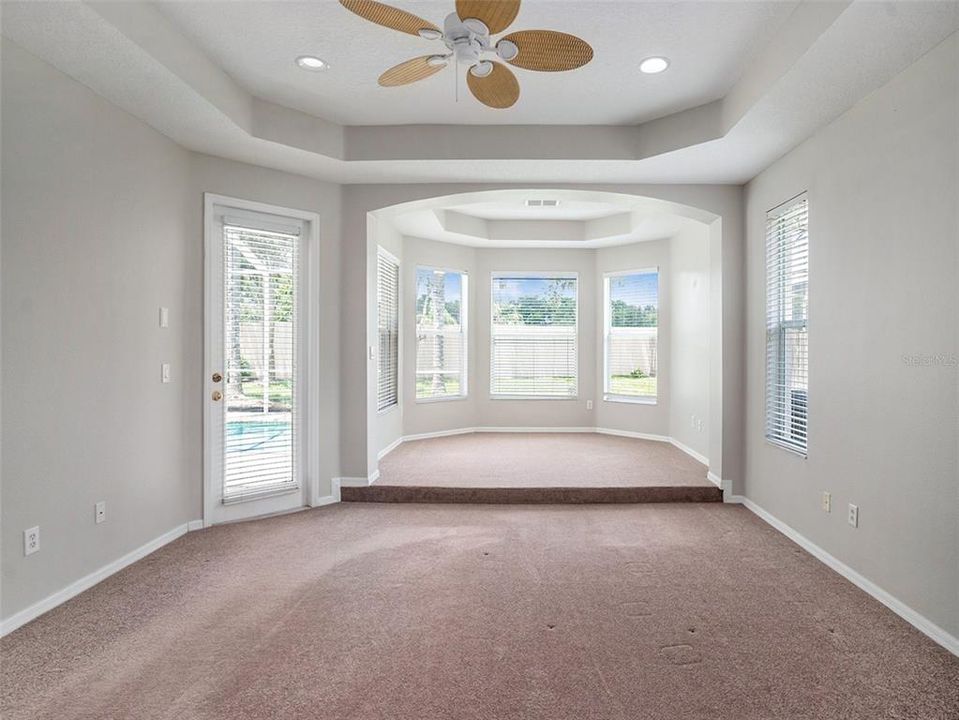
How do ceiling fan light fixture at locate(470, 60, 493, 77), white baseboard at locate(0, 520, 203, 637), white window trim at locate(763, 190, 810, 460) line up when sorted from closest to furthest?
ceiling fan light fixture at locate(470, 60, 493, 77) → white baseboard at locate(0, 520, 203, 637) → white window trim at locate(763, 190, 810, 460)

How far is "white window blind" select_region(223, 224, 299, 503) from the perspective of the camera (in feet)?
12.9

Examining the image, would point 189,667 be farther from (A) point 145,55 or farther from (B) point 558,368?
(B) point 558,368

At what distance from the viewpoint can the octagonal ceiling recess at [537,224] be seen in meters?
5.88

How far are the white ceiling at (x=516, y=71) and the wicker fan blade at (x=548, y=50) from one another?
0.48 meters

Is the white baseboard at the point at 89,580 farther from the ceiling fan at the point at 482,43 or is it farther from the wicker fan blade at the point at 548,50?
the wicker fan blade at the point at 548,50

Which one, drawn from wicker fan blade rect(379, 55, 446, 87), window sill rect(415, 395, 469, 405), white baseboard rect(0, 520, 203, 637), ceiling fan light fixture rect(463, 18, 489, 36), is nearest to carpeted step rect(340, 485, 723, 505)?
white baseboard rect(0, 520, 203, 637)

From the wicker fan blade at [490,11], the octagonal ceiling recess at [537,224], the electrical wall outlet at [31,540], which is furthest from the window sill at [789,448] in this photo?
the electrical wall outlet at [31,540]

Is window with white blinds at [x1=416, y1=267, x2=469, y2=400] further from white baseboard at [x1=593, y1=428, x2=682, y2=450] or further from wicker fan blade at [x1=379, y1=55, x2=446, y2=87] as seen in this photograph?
wicker fan blade at [x1=379, y1=55, x2=446, y2=87]

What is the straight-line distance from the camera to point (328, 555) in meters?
3.33

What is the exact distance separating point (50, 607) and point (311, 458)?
190cm

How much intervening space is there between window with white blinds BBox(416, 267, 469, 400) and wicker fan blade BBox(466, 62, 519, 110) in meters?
4.07

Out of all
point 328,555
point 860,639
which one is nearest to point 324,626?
point 328,555

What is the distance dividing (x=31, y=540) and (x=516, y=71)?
355 centimetres

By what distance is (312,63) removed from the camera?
302 centimetres
